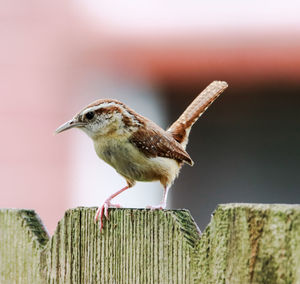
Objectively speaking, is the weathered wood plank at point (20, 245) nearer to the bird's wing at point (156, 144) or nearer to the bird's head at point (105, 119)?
the bird's head at point (105, 119)

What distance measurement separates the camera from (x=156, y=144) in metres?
3.84

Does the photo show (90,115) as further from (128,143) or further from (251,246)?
(251,246)

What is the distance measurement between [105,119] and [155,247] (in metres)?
1.46

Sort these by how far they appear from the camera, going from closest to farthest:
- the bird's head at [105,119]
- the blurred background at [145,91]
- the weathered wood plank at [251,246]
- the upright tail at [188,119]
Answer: the weathered wood plank at [251,246], the bird's head at [105,119], the upright tail at [188,119], the blurred background at [145,91]

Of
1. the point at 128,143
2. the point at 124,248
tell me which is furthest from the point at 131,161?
the point at 124,248

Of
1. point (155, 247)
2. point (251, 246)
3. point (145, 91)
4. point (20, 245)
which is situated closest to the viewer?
point (251, 246)

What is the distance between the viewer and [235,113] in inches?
333

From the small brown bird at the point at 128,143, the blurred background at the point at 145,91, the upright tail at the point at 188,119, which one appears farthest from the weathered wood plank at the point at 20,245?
the blurred background at the point at 145,91

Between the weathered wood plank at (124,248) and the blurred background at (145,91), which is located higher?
the blurred background at (145,91)

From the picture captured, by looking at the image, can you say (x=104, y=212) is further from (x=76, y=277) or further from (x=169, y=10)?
(x=169, y=10)

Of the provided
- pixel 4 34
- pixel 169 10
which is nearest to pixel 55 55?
pixel 4 34

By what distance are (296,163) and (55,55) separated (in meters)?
3.13

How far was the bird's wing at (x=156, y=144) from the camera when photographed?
376cm

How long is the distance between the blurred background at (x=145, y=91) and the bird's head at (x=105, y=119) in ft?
13.2
